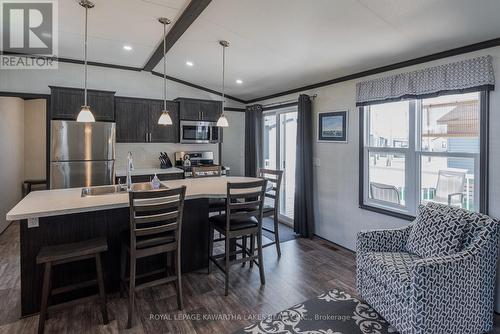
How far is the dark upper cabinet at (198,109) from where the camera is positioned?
5.15 metres

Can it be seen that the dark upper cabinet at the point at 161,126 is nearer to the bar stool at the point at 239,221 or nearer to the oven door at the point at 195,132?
the oven door at the point at 195,132

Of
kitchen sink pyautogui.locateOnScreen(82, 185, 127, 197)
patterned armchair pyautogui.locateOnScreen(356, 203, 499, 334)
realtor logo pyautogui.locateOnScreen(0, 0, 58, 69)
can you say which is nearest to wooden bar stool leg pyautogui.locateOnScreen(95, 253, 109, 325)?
kitchen sink pyautogui.locateOnScreen(82, 185, 127, 197)

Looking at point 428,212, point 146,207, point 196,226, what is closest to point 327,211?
point 428,212

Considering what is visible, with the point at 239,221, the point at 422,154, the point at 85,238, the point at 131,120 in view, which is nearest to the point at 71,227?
the point at 85,238

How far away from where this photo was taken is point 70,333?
222 cm

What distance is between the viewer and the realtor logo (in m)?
2.86

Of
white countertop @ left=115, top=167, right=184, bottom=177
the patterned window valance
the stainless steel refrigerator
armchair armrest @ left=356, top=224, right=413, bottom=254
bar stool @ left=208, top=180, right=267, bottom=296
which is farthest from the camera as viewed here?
white countertop @ left=115, top=167, right=184, bottom=177

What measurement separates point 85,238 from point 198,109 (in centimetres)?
324

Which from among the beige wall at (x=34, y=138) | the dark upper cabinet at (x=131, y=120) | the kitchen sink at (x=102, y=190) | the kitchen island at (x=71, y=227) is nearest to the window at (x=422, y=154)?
the kitchen island at (x=71, y=227)

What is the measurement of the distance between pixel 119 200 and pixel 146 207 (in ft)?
1.58

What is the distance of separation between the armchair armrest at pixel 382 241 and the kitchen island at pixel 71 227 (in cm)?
141

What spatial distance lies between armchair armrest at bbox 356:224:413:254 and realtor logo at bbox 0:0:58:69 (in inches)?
148

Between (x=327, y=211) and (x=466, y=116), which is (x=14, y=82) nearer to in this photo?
(x=327, y=211)

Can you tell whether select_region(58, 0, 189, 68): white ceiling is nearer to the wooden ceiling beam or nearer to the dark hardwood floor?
the wooden ceiling beam
